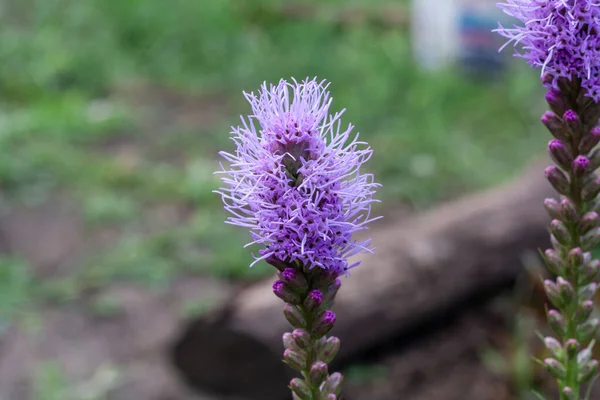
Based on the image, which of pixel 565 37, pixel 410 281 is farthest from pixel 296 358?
pixel 410 281

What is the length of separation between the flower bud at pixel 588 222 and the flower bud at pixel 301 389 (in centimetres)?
69

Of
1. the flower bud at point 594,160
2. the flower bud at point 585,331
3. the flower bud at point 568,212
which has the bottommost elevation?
the flower bud at point 585,331

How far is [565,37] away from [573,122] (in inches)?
7.2

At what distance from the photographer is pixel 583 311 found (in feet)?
6.22

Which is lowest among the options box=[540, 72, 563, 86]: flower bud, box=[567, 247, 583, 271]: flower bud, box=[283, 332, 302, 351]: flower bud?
box=[283, 332, 302, 351]: flower bud

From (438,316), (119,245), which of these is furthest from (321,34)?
(438,316)

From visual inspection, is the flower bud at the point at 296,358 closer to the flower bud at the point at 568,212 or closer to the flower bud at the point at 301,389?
the flower bud at the point at 301,389

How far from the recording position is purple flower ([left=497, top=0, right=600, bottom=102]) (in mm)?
1690

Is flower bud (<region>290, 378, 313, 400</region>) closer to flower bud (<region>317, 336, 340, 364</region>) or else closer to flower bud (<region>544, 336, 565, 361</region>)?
flower bud (<region>317, 336, 340, 364</region>)

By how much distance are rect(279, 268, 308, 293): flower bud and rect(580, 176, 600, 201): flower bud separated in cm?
65

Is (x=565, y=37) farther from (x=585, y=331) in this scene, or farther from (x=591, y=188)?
(x=585, y=331)

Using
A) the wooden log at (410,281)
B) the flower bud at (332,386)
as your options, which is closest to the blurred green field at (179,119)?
the wooden log at (410,281)

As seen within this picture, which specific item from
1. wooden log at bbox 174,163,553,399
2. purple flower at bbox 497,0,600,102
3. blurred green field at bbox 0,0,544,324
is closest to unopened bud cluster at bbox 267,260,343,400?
purple flower at bbox 497,0,600,102

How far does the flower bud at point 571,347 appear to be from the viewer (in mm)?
1901
